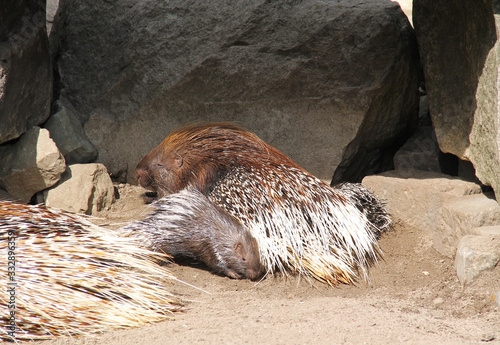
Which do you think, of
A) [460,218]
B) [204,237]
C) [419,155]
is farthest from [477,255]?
[204,237]

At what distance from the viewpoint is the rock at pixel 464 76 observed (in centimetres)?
349

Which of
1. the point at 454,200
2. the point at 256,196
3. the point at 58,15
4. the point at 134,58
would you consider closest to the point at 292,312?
the point at 256,196

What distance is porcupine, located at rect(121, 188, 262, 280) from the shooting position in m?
3.66

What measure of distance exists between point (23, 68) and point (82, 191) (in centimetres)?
109

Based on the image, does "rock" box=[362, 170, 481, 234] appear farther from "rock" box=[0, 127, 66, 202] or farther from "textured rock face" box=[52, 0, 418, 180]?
"rock" box=[0, 127, 66, 202]

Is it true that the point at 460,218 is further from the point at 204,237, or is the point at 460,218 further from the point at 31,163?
the point at 31,163

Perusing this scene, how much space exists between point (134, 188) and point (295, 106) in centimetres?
173

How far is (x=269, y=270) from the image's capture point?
3.63 m

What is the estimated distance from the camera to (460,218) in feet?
12.5

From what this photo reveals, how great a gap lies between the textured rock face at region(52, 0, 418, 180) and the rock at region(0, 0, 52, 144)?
2.25ft

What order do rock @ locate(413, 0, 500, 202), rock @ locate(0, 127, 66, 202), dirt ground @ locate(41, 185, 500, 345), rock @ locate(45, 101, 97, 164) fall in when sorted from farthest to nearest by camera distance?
rock @ locate(45, 101, 97, 164) < rock @ locate(0, 127, 66, 202) < rock @ locate(413, 0, 500, 202) < dirt ground @ locate(41, 185, 500, 345)

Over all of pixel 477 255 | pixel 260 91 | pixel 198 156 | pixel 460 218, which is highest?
pixel 260 91

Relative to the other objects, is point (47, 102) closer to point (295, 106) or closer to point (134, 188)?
point (134, 188)

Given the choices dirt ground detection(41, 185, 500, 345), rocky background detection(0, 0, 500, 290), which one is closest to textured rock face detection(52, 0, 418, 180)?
rocky background detection(0, 0, 500, 290)
